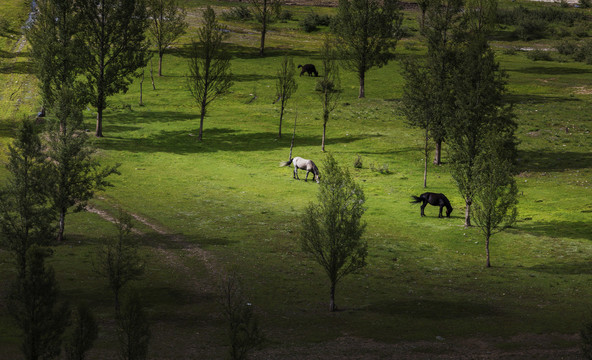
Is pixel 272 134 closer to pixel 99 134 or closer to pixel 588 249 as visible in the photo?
pixel 99 134

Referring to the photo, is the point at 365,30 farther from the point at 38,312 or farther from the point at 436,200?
the point at 38,312

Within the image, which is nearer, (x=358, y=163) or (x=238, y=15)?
(x=358, y=163)

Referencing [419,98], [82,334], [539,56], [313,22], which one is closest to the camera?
[82,334]

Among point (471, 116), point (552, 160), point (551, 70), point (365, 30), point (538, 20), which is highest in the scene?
point (538, 20)

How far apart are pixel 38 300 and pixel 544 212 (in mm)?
41203

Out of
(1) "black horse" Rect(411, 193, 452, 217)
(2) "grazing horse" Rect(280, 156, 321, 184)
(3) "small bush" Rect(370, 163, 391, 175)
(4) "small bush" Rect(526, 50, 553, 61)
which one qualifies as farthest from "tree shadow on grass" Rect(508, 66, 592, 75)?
(1) "black horse" Rect(411, 193, 452, 217)

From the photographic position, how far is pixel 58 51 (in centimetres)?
6781

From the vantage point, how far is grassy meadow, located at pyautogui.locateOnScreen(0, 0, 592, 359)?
90.2 ft

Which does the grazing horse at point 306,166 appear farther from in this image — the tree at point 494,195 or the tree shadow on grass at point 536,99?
the tree shadow on grass at point 536,99

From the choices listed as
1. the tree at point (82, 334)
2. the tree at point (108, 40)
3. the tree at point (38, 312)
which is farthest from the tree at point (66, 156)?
the tree at point (108, 40)

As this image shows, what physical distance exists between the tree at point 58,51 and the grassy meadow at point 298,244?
8399 mm

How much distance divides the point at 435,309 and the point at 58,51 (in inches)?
2156

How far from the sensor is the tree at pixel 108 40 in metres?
Answer: 71.8

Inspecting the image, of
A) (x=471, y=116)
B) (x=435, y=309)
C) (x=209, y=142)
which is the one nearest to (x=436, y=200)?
(x=471, y=116)
